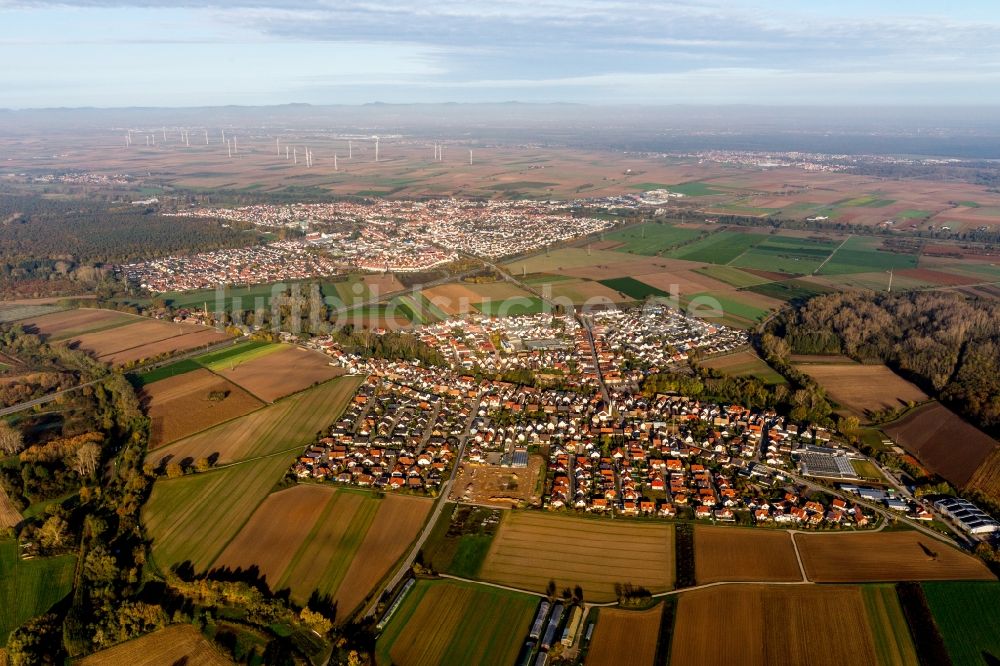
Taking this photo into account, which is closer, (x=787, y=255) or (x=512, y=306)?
(x=512, y=306)

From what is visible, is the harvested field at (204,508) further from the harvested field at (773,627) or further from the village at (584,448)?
the harvested field at (773,627)

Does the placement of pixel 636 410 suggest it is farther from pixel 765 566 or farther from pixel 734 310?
pixel 734 310

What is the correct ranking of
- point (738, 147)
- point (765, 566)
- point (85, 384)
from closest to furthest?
point (765, 566)
point (85, 384)
point (738, 147)

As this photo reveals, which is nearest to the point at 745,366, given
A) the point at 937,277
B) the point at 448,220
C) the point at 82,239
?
the point at 937,277

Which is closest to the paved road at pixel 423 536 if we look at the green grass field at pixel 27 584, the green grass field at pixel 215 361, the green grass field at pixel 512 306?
the green grass field at pixel 27 584

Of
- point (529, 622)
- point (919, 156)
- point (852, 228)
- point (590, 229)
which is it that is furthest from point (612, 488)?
point (919, 156)

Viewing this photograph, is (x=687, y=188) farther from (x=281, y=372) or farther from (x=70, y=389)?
(x=70, y=389)
